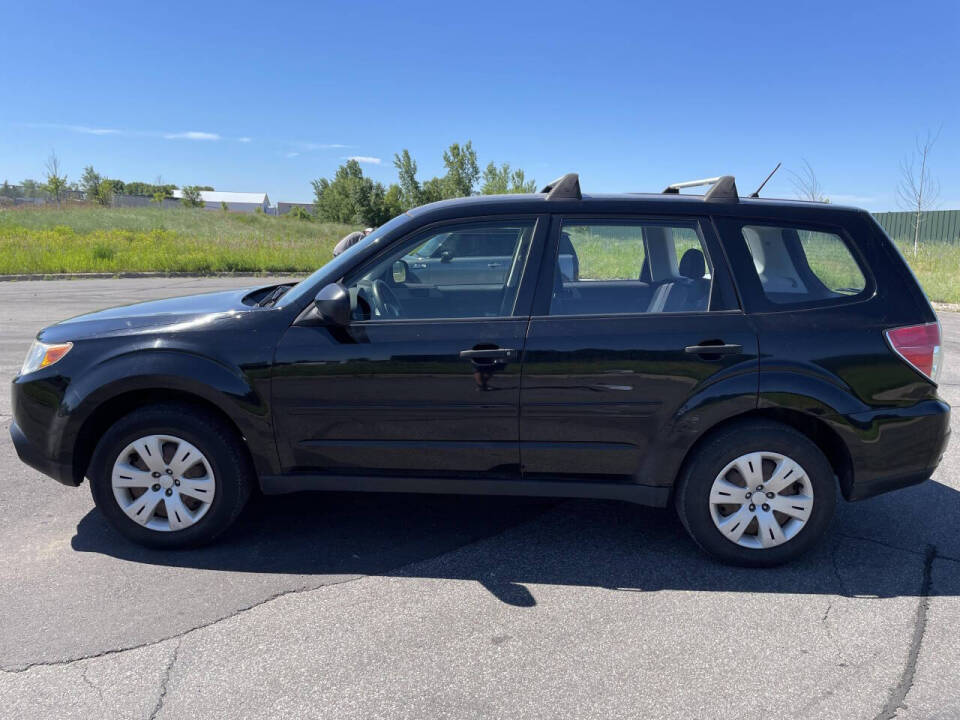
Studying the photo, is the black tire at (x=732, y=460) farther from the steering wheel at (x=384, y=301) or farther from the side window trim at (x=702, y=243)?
the steering wheel at (x=384, y=301)

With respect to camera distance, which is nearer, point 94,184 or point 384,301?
point 384,301

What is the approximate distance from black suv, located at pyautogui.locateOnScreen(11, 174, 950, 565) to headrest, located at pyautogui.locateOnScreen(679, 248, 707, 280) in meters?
0.01

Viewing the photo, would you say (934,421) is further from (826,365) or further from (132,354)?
(132,354)

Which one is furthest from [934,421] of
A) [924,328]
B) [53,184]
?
[53,184]

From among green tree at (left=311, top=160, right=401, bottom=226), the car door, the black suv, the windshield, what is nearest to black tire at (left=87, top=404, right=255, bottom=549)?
the black suv

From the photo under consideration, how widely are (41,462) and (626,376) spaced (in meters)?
2.97

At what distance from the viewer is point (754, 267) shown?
151 inches

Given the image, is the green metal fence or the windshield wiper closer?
the windshield wiper

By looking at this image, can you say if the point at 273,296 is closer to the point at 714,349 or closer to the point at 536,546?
the point at 536,546

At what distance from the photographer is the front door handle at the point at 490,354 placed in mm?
3670

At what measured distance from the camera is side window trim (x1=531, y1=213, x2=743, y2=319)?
3.78 meters

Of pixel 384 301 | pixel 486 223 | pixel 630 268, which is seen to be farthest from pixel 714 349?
pixel 384 301

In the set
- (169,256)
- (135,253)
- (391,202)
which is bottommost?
(169,256)

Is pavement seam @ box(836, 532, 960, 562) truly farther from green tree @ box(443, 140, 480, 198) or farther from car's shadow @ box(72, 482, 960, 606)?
green tree @ box(443, 140, 480, 198)
